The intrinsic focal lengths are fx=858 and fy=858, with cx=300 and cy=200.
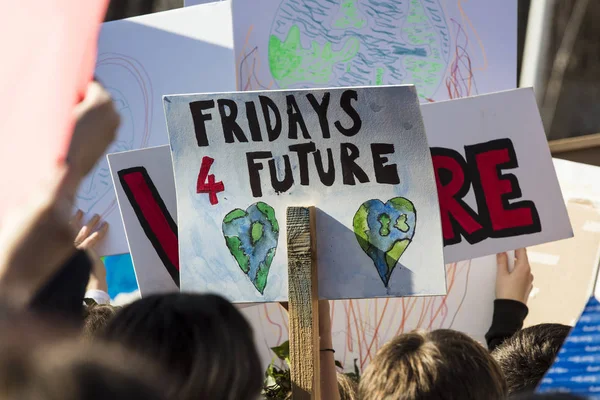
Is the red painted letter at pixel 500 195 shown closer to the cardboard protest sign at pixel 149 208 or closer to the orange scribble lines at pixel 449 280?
the orange scribble lines at pixel 449 280

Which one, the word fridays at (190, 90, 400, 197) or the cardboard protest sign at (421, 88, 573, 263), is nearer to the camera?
the word fridays at (190, 90, 400, 197)

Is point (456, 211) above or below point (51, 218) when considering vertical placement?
above

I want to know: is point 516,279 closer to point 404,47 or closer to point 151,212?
point 404,47

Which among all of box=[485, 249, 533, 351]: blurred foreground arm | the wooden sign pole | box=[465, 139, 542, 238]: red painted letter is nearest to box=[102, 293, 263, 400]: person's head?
the wooden sign pole

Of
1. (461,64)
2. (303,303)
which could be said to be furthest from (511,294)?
(303,303)

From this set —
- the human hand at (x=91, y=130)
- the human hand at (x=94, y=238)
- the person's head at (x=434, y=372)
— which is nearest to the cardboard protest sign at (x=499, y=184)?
the person's head at (x=434, y=372)

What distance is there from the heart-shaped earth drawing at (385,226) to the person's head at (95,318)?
60 centimetres

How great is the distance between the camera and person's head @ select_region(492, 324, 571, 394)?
6.06 ft

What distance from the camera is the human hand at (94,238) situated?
2916mm

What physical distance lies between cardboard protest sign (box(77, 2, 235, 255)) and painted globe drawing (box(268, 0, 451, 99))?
225 millimetres

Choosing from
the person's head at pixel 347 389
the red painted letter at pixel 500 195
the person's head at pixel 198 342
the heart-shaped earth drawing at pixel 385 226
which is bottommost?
the person's head at pixel 347 389

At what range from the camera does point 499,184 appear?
2.26 metres

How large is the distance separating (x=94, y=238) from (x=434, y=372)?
1.72 metres

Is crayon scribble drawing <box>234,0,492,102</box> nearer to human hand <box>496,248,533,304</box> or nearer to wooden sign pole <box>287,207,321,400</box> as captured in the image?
human hand <box>496,248,533,304</box>
